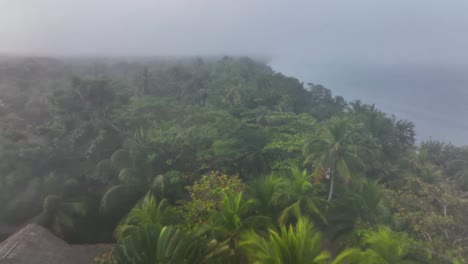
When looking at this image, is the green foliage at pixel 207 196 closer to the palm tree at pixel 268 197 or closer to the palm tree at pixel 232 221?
the palm tree at pixel 268 197

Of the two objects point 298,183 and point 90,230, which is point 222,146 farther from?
point 90,230

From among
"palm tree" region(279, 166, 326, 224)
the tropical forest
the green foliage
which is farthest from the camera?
"palm tree" region(279, 166, 326, 224)

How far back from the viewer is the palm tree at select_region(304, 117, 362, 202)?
15227 millimetres

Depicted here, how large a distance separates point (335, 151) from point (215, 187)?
5.99 meters

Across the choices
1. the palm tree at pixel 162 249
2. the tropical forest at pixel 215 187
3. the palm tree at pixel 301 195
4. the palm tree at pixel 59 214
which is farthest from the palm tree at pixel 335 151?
the palm tree at pixel 59 214

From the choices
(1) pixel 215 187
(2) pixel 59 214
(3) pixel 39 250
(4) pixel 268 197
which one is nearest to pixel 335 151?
(4) pixel 268 197

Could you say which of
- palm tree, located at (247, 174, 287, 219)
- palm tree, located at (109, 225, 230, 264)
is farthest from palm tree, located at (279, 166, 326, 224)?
palm tree, located at (109, 225, 230, 264)

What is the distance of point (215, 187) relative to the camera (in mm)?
13648

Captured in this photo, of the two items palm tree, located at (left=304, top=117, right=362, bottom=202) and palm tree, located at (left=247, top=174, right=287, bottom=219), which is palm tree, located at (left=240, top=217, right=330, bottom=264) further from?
palm tree, located at (left=304, top=117, right=362, bottom=202)

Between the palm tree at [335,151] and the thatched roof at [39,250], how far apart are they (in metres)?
10.6

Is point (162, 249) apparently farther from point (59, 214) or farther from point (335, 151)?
point (59, 214)

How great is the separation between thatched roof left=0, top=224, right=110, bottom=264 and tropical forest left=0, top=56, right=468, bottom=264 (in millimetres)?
1202

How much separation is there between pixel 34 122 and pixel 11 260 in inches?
740

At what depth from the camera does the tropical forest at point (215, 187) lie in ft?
29.6
